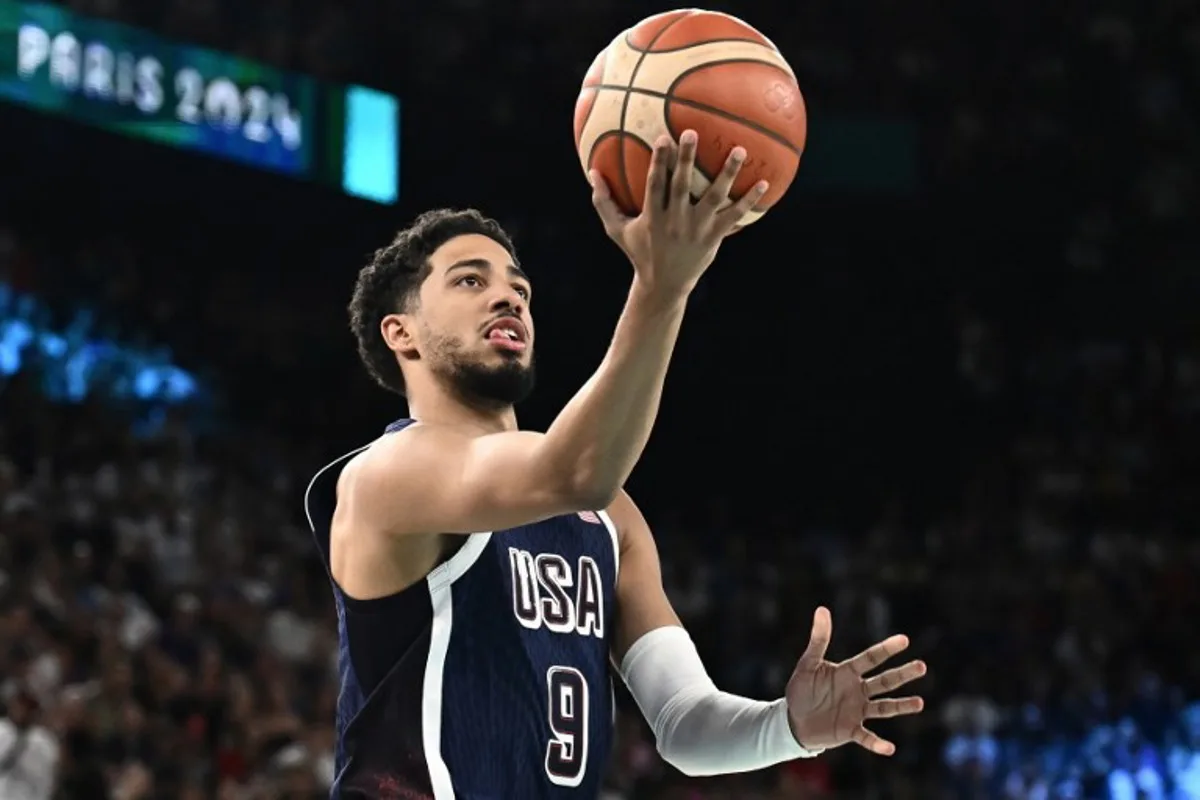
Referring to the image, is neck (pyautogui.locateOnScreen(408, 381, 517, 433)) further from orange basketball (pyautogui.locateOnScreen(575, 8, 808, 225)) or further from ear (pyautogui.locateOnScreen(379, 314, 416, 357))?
orange basketball (pyautogui.locateOnScreen(575, 8, 808, 225))

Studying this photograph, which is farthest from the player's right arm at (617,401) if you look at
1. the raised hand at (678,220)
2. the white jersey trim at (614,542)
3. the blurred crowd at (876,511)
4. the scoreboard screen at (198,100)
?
the scoreboard screen at (198,100)

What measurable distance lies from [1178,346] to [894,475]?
2319 millimetres

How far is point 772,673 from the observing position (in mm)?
11164

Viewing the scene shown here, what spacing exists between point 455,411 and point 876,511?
384 inches

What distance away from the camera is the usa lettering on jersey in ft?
11.6

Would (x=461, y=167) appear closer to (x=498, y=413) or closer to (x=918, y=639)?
(x=918, y=639)

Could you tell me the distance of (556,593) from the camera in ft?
11.9

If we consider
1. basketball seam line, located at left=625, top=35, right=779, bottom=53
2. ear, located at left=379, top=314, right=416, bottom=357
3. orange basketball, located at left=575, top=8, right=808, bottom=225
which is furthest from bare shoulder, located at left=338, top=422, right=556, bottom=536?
basketball seam line, located at left=625, top=35, right=779, bottom=53

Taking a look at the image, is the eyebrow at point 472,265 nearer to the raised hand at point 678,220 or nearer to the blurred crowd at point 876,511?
the raised hand at point 678,220

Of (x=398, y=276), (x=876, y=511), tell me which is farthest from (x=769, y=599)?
(x=398, y=276)

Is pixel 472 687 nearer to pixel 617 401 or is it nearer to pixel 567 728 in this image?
pixel 567 728

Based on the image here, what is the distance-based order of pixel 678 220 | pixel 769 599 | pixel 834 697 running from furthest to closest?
pixel 769 599
pixel 834 697
pixel 678 220

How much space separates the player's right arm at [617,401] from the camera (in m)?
2.77

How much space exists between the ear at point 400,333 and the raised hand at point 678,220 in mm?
1006
